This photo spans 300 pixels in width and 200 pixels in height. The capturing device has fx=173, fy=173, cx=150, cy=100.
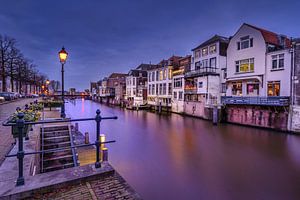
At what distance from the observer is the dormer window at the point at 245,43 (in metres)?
20.0

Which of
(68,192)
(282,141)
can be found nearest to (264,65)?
(282,141)

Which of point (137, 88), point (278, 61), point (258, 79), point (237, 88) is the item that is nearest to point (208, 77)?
point (237, 88)

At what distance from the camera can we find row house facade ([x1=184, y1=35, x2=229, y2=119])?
2461cm

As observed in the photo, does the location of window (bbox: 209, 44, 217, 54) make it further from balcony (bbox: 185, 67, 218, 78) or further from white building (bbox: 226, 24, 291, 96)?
white building (bbox: 226, 24, 291, 96)

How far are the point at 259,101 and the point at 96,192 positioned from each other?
19.5 meters

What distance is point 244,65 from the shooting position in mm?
20656

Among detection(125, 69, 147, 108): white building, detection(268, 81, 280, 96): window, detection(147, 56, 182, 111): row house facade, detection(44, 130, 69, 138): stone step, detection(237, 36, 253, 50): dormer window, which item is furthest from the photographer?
detection(125, 69, 147, 108): white building

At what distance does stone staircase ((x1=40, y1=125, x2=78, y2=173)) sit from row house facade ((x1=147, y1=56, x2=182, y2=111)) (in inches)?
1060

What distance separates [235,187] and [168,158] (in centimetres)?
433

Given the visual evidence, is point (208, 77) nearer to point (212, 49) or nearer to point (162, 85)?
point (212, 49)

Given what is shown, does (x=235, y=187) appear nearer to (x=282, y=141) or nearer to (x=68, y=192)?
(x=68, y=192)

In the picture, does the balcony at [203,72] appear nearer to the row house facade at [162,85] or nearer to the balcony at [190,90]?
the balcony at [190,90]

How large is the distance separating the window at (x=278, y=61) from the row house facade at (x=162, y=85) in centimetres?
1896

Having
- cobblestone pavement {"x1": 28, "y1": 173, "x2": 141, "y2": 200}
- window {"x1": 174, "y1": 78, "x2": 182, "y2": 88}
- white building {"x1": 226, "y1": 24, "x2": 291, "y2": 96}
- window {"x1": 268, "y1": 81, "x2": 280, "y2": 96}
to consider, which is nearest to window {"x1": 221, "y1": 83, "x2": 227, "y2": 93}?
white building {"x1": 226, "y1": 24, "x2": 291, "y2": 96}
